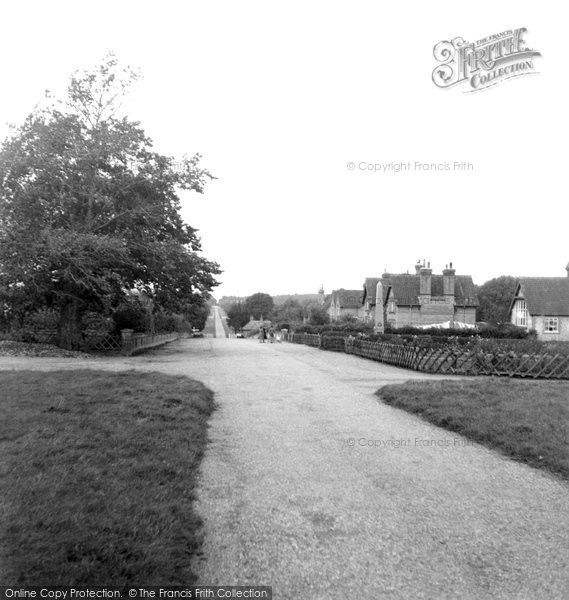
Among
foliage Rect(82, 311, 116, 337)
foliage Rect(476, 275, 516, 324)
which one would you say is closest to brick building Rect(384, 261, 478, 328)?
foliage Rect(476, 275, 516, 324)

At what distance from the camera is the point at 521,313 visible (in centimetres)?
5069

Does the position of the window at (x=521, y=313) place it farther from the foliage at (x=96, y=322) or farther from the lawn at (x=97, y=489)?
the lawn at (x=97, y=489)

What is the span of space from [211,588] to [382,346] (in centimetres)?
1851

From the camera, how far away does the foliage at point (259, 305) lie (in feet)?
386

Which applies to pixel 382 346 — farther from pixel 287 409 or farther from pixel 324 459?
pixel 324 459

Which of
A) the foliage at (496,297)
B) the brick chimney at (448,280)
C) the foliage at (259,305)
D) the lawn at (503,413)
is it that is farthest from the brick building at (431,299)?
the foliage at (259,305)

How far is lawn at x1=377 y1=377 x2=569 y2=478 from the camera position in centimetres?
637

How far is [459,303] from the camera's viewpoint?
56188mm

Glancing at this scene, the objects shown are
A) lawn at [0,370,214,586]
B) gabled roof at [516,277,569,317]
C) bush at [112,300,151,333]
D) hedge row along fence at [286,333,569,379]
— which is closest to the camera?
lawn at [0,370,214,586]

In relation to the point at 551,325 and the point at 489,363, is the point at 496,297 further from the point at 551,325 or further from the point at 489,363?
the point at 489,363

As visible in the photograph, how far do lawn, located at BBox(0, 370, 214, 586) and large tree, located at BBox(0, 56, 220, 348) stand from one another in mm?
12654

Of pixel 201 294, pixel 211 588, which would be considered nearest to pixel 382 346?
pixel 201 294

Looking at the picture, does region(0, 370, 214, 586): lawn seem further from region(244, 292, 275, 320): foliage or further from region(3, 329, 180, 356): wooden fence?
region(244, 292, 275, 320): foliage

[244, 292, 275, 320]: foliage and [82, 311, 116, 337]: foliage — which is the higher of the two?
[244, 292, 275, 320]: foliage
